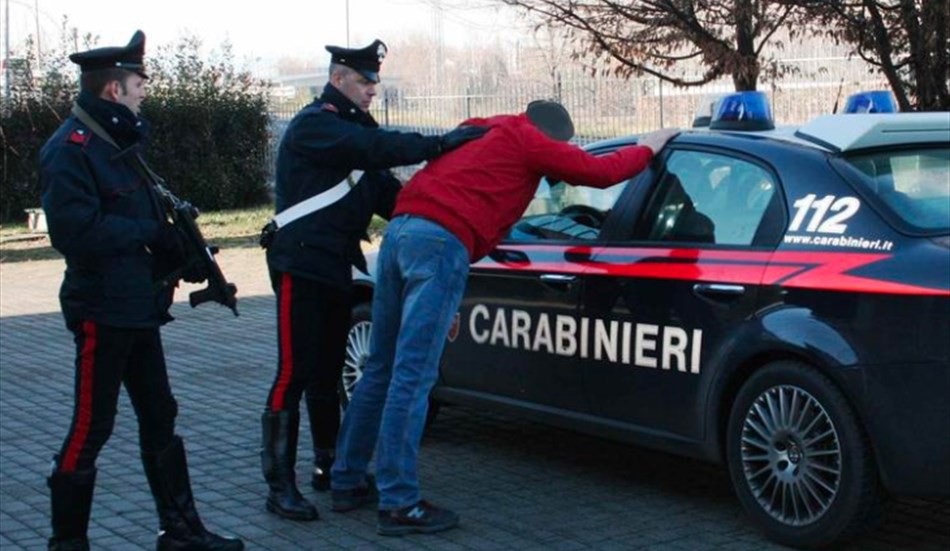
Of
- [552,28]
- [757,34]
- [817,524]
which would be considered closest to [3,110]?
[552,28]

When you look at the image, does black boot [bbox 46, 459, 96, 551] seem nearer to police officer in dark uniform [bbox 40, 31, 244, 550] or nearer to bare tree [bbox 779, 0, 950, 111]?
police officer in dark uniform [bbox 40, 31, 244, 550]

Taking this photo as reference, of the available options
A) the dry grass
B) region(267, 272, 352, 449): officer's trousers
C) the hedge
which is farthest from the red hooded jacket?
the hedge

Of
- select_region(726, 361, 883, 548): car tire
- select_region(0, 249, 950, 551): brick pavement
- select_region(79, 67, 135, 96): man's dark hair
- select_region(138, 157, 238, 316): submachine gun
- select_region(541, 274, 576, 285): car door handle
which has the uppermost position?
select_region(79, 67, 135, 96): man's dark hair

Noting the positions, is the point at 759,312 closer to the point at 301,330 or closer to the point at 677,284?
the point at 677,284

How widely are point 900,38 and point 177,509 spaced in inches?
352

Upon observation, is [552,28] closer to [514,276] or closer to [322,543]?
[514,276]

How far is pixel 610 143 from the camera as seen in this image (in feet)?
22.4

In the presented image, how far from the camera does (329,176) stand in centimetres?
618

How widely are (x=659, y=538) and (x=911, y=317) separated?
4.46 ft

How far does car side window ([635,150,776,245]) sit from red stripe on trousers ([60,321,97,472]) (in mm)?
2267

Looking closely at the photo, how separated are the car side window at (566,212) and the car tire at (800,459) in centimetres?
119

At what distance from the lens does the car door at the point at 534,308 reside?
6.38 metres

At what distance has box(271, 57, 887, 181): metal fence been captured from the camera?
16.4 metres

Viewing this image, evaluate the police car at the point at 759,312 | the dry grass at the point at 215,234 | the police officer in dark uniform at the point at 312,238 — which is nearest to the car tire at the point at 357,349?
the police car at the point at 759,312
